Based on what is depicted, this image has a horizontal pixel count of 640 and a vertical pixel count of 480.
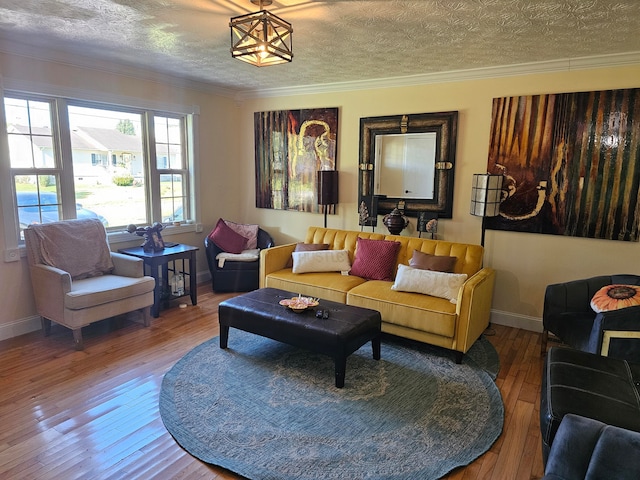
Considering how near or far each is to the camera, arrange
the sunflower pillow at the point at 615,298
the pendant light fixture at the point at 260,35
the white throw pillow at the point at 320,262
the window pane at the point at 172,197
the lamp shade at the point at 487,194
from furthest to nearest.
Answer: the window pane at the point at 172,197 < the white throw pillow at the point at 320,262 < the lamp shade at the point at 487,194 < the sunflower pillow at the point at 615,298 < the pendant light fixture at the point at 260,35

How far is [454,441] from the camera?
234 cm

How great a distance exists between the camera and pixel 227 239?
5.07 m

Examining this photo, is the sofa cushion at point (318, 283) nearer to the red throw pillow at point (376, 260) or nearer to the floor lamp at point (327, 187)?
the red throw pillow at point (376, 260)

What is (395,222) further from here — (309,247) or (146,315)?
(146,315)

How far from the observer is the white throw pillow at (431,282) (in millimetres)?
3445

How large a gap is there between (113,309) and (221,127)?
287cm

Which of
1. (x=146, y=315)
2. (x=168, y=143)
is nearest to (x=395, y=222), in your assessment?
(x=146, y=315)

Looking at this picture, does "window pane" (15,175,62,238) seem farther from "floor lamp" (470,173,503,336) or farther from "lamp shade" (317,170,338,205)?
"floor lamp" (470,173,503,336)

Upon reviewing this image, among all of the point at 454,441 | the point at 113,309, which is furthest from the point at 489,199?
the point at 113,309

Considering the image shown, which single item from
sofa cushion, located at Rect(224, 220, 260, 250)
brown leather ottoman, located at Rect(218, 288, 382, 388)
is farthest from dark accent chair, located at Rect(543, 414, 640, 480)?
sofa cushion, located at Rect(224, 220, 260, 250)

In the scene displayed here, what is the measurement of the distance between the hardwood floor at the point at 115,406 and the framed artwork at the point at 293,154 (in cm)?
212

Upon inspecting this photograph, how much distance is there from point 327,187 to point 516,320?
2440 mm

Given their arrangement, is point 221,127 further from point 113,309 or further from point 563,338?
point 563,338

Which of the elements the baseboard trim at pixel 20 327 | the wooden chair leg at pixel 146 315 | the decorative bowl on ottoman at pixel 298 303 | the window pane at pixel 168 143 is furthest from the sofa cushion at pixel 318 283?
the baseboard trim at pixel 20 327
